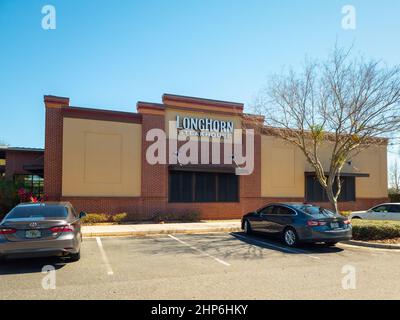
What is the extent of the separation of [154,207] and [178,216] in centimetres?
140

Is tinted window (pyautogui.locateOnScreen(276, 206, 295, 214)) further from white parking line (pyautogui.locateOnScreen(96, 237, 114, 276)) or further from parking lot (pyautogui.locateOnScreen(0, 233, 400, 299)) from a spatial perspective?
white parking line (pyautogui.locateOnScreen(96, 237, 114, 276))

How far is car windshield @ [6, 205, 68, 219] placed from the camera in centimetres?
870

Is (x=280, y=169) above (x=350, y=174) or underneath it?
above

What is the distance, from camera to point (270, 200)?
2233 cm

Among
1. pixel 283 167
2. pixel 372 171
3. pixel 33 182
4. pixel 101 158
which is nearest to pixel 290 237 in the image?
pixel 101 158

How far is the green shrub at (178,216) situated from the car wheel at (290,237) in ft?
27.6

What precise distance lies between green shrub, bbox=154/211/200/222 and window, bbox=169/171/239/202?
77cm

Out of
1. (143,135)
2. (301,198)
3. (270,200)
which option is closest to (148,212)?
(143,135)

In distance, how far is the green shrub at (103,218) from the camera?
683 inches

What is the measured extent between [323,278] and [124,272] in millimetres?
4273

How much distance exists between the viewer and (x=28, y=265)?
8.48 meters

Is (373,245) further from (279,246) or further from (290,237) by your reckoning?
(279,246)

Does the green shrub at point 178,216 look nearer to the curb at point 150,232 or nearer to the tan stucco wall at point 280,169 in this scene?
the curb at point 150,232
